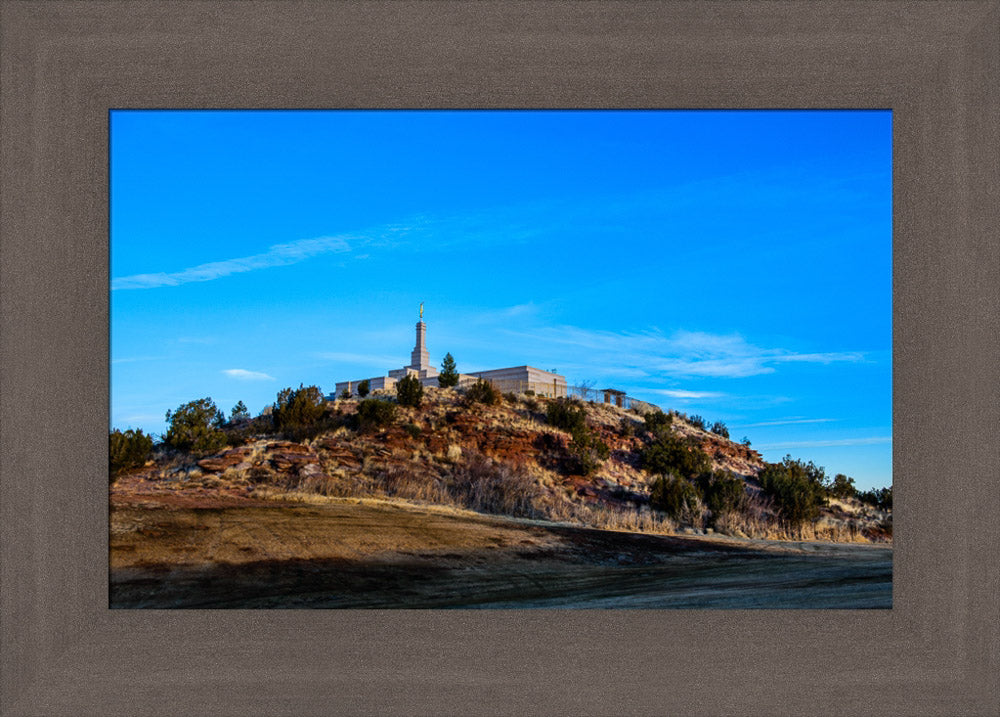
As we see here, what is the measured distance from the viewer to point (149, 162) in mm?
7996

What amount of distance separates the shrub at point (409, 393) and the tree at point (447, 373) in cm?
84

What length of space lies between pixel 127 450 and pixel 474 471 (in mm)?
4139

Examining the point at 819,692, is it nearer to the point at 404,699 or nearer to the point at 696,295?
the point at 404,699

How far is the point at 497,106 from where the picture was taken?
11.7 feet

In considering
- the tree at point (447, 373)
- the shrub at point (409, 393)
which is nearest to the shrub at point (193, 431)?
the shrub at point (409, 393)

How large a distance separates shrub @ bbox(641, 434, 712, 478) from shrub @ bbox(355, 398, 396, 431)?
3.92 m

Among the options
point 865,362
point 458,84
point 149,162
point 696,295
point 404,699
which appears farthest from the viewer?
point 696,295

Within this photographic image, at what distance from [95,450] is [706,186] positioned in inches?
342

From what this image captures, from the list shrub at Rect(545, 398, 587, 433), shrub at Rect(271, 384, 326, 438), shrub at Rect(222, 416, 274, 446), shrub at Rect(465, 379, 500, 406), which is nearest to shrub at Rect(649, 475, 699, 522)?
shrub at Rect(545, 398, 587, 433)

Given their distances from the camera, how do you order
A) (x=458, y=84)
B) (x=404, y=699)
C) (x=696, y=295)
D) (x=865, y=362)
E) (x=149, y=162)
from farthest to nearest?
(x=696, y=295) < (x=865, y=362) < (x=149, y=162) < (x=458, y=84) < (x=404, y=699)

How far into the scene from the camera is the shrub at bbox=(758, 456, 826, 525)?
982cm

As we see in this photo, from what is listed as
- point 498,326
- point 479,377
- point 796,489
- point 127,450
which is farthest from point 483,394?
point 127,450

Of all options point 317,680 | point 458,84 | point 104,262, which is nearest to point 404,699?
point 317,680

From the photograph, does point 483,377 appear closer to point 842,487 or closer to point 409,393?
point 409,393
